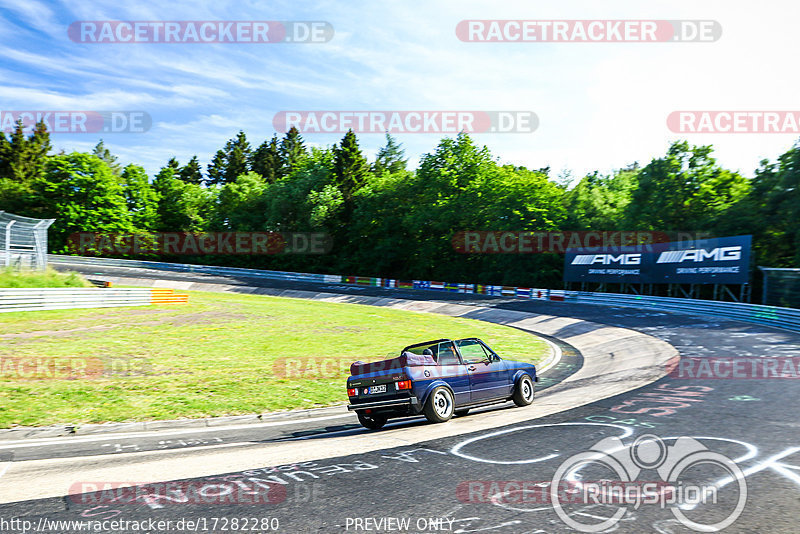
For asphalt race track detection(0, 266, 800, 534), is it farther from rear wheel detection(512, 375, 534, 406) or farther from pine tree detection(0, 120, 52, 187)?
pine tree detection(0, 120, 52, 187)

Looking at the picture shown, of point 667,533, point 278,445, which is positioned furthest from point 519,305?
point 667,533

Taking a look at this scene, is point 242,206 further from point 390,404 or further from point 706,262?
point 390,404

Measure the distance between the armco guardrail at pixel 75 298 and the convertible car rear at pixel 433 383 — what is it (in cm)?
2030

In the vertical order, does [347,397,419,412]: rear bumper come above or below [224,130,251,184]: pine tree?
below

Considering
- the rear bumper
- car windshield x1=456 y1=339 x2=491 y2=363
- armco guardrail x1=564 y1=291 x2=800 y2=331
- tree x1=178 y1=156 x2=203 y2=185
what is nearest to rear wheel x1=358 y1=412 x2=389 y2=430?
the rear bumper

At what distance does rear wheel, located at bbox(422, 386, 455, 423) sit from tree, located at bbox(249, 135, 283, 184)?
314 ft

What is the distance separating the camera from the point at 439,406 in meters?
9.98

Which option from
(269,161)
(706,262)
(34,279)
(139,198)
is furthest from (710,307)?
(269,161)

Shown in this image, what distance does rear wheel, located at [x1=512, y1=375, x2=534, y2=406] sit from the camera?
1161cm

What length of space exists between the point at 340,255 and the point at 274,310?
38763 mm

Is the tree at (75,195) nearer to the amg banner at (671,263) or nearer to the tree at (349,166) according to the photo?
the tree at (349,166)

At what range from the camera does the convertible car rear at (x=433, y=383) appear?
972 centimetres

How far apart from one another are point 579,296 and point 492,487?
34439 mm

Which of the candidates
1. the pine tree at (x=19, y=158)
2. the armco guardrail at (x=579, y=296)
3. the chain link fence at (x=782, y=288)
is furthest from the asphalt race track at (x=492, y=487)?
the pine tree at (x=19, y=158)
